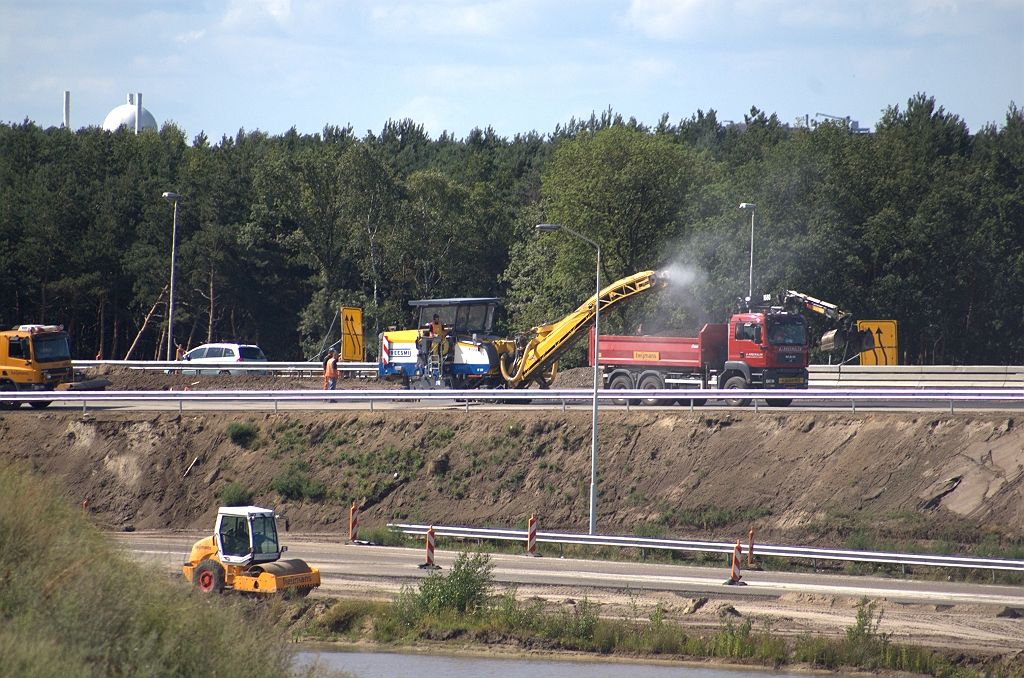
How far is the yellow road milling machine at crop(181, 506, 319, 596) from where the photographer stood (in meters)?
18.2

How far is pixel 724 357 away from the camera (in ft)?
105

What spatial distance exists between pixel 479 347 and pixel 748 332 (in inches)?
364

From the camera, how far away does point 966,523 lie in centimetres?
2266

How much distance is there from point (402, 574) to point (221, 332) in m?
48.1

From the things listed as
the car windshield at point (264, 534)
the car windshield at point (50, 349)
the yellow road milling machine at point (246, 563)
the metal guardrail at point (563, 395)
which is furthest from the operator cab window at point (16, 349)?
the car windshield at point (264, 534)

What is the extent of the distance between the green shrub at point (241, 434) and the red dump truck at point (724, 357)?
1215cm

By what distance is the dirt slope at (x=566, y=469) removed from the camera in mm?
23766

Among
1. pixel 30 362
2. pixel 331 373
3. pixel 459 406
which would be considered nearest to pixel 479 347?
pixel 459 406

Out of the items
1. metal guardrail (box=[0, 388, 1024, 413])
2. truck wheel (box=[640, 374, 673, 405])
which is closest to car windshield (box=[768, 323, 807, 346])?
metal guardrail (box=[0, 388, 1024, 413])

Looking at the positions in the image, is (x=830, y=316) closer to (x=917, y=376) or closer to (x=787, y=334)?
(x=787, y=334)

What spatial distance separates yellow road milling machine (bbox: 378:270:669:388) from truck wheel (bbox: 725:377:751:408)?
4766 millimetres

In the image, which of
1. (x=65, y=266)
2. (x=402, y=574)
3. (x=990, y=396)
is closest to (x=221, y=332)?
(x=65, y=266)

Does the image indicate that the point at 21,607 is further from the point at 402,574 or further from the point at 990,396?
the point at 990,396

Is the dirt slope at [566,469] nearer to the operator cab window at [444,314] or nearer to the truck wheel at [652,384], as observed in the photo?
the truck wheel at [652,384]
